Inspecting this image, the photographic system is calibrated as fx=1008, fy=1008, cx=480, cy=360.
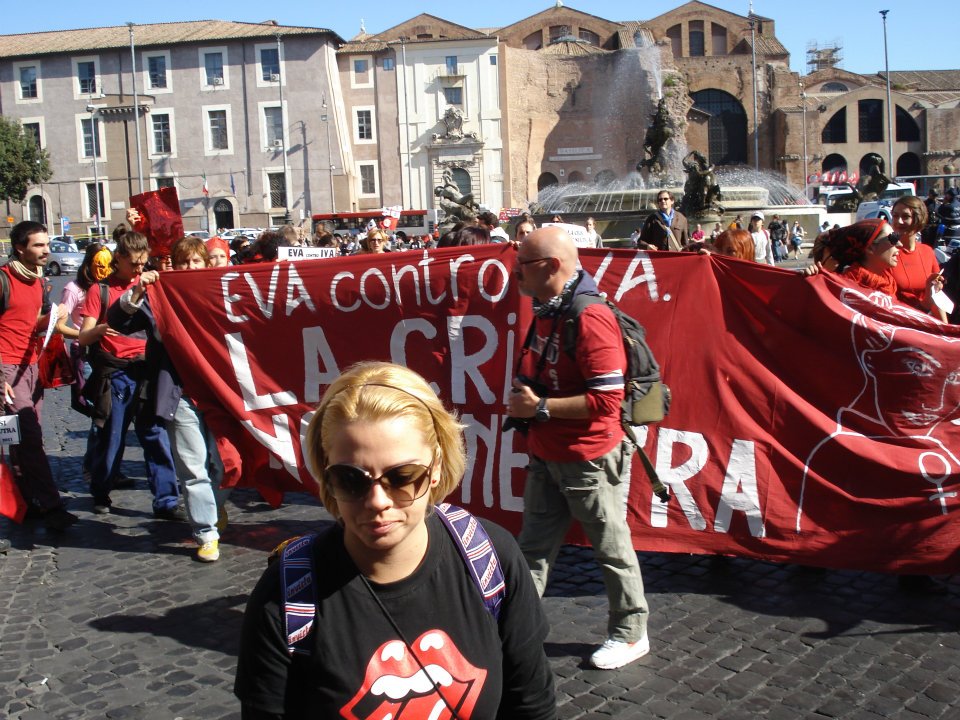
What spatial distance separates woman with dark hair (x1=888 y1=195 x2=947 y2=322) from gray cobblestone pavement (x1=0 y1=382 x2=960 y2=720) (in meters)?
1.42

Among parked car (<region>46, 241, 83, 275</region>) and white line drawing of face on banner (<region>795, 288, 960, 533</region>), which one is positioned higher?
parked car (<region>46, 241, 83, 275</region>)

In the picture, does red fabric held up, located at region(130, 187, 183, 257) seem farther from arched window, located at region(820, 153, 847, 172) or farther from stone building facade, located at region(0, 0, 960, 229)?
arched window, located at region(820, 153, 847, 172)

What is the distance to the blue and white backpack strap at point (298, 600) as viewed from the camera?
1.78 metres

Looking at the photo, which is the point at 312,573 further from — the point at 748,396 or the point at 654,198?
the point at 654,198

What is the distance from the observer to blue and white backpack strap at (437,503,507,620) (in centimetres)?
191

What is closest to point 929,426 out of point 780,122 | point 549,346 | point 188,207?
point 549,346

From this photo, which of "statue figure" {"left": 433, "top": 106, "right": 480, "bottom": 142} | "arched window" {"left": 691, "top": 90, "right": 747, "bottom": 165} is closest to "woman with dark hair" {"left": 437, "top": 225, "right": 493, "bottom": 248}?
"statue figure" {"left": 433, "top": 106, "right": 480, "bottom": 142}

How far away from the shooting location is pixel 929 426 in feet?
14.7

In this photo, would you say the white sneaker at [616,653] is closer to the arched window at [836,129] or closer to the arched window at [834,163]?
the arched window at [834,163]

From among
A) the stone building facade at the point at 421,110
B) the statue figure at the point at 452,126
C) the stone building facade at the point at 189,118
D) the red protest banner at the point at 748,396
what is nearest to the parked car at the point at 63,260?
the stone building facade at the point at 421,110

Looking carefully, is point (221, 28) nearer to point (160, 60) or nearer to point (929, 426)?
point (160, 60)

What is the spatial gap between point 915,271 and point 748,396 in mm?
1267

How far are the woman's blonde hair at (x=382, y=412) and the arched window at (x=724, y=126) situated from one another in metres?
75.2

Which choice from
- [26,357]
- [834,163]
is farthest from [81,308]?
[834,163]
